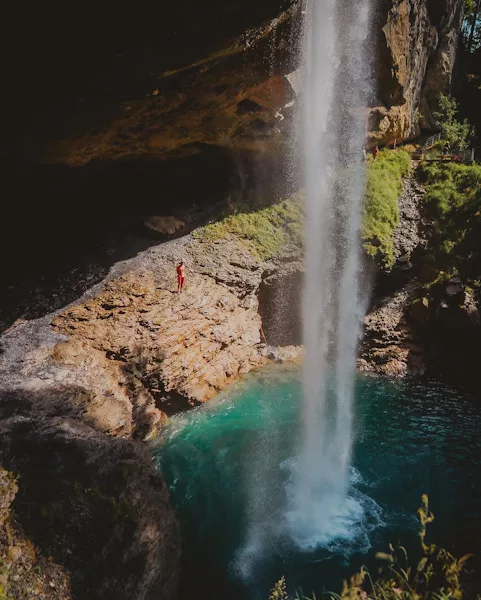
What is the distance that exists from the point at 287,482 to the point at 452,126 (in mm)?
18711

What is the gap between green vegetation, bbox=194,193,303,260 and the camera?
14.6m

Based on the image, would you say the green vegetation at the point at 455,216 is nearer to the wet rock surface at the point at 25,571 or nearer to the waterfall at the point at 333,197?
the waterfall at the point at 333,197

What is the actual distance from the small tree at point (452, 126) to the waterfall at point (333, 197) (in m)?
5.42

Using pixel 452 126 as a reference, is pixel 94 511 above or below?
below

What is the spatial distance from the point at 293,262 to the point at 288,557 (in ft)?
33.2

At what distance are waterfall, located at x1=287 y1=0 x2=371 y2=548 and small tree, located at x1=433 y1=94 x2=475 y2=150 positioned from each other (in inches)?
213

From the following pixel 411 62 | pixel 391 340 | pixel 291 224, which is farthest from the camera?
pixel 411 62

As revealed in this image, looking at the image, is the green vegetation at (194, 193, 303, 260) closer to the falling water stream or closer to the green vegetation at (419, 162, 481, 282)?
the falling water stream

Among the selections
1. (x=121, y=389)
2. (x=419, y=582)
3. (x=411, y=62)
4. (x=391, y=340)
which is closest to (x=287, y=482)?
(x=121, y=389)

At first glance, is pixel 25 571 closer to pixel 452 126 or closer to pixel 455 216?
pixel 455 216

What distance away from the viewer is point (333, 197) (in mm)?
15438

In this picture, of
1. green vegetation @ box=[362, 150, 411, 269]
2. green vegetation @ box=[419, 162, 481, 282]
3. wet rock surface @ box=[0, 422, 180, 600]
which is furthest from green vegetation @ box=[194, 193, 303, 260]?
wet rock surface @ box=[0, 422, 180, 600]

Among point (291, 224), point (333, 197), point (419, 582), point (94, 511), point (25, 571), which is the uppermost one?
point (333, 197)

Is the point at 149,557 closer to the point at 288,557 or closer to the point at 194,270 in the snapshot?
the point at 288,557
